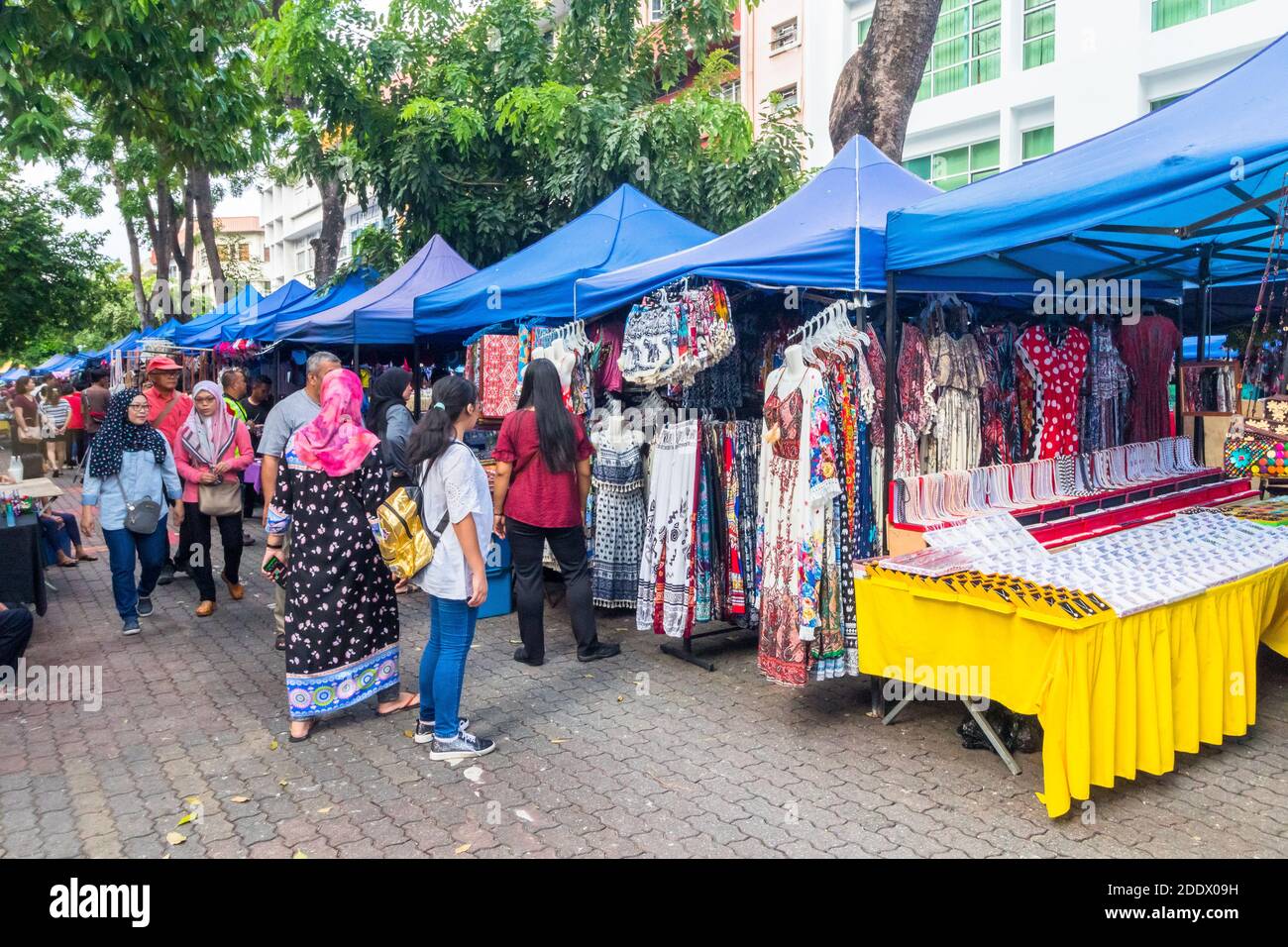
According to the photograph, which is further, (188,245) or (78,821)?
(188,245)

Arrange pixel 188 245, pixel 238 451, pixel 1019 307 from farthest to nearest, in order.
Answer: pixel 188 245 → pixel 238 451 → pixel 1019 307

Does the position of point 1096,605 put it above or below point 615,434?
below

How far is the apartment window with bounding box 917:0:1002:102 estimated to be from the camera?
17.6m

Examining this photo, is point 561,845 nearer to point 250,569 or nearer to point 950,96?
point 250,569

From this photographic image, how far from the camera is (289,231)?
49.7 m

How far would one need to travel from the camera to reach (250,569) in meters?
8.63

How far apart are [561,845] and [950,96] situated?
59.2ft

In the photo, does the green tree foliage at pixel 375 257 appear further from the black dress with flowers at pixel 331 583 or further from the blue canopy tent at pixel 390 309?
the black dress with flowers at pixel 331 583

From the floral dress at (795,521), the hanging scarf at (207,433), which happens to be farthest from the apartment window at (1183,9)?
the hanging scarf at (207,433)

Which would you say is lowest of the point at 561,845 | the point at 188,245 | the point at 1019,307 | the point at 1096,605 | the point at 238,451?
the point at 561,845

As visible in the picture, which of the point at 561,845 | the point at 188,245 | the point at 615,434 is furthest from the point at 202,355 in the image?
the point at 561,845

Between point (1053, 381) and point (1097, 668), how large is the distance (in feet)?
7.94

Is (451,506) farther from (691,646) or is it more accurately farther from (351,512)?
(691,646)

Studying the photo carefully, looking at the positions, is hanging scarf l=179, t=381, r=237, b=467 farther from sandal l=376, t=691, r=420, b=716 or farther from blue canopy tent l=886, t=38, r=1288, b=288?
blue canopy tent l=886, t=38, r=1288, b=288
